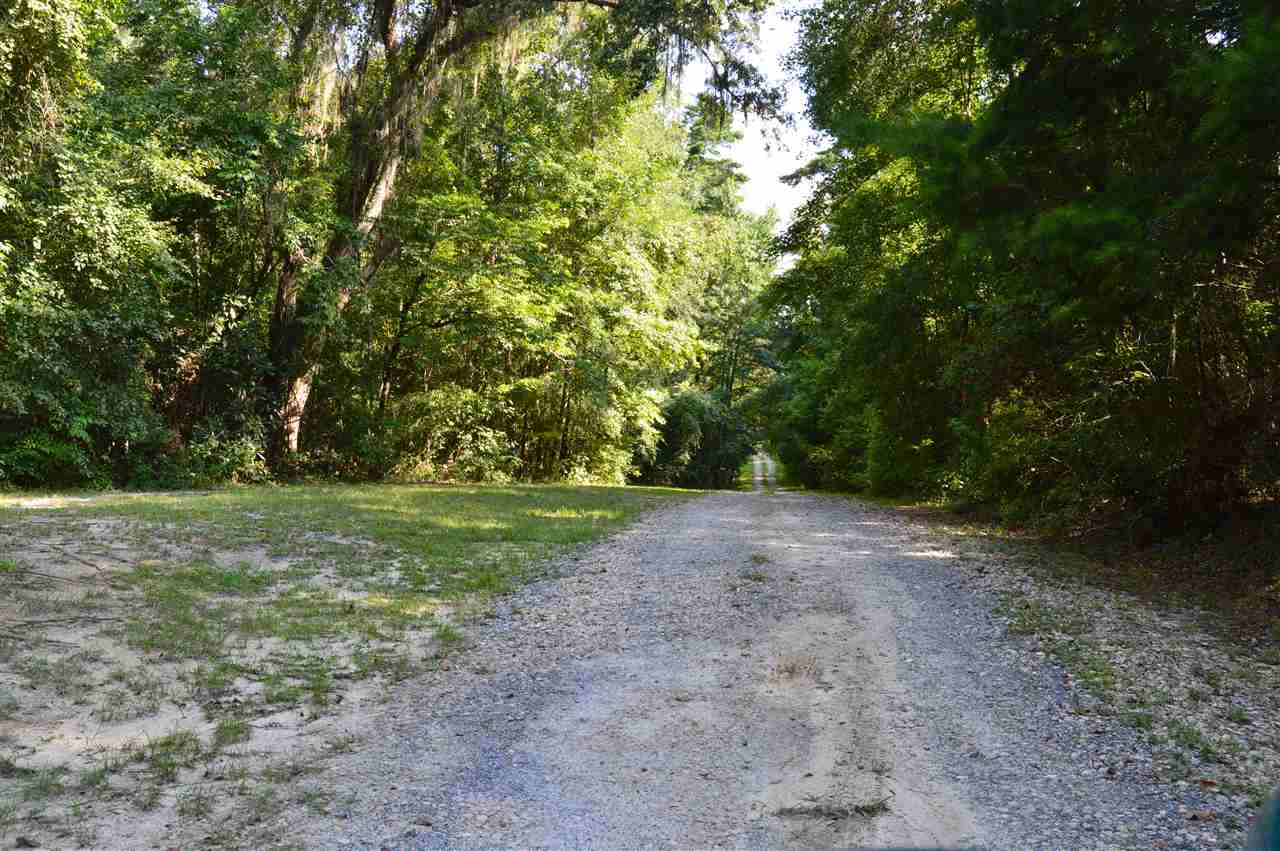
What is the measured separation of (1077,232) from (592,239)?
19509 millimetres

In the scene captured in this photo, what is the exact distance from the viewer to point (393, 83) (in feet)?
56.3

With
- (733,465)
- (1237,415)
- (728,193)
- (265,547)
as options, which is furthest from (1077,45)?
(728,193)

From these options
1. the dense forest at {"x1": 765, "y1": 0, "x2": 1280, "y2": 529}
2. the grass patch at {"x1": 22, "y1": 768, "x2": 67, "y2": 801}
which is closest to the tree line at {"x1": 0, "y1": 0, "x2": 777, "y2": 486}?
the dense forest at {"x1": 765, "y1": 0, "x2": 1280, "y2": 529}

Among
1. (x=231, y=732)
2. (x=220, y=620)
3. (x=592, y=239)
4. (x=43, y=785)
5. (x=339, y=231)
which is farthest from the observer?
(x=592, y=239)

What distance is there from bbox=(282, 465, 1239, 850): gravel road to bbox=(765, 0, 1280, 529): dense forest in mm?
3301

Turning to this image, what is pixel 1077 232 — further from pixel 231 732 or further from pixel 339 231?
pixel 339 231

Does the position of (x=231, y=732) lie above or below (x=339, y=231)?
below

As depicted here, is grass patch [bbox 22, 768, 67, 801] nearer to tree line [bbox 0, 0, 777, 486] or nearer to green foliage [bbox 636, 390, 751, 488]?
tree line [bbox 0, 0, 777, 486]

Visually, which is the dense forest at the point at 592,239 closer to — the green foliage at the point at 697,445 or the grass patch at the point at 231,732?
the grass patch at the point at 231,732

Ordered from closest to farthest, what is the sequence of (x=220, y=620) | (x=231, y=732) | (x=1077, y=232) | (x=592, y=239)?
1. (x=231, y=732)
2. (x=1077, y=232)
3. (x=220, y=620)
4. (x=592, y=239)

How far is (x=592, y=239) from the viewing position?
24.7 meters

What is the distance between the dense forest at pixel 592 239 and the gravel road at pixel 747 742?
3356 mm

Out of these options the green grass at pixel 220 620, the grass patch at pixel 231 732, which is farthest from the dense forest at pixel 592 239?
the grass patch at pixel 231 732

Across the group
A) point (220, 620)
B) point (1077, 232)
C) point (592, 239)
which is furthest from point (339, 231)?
point (1077, 232)
